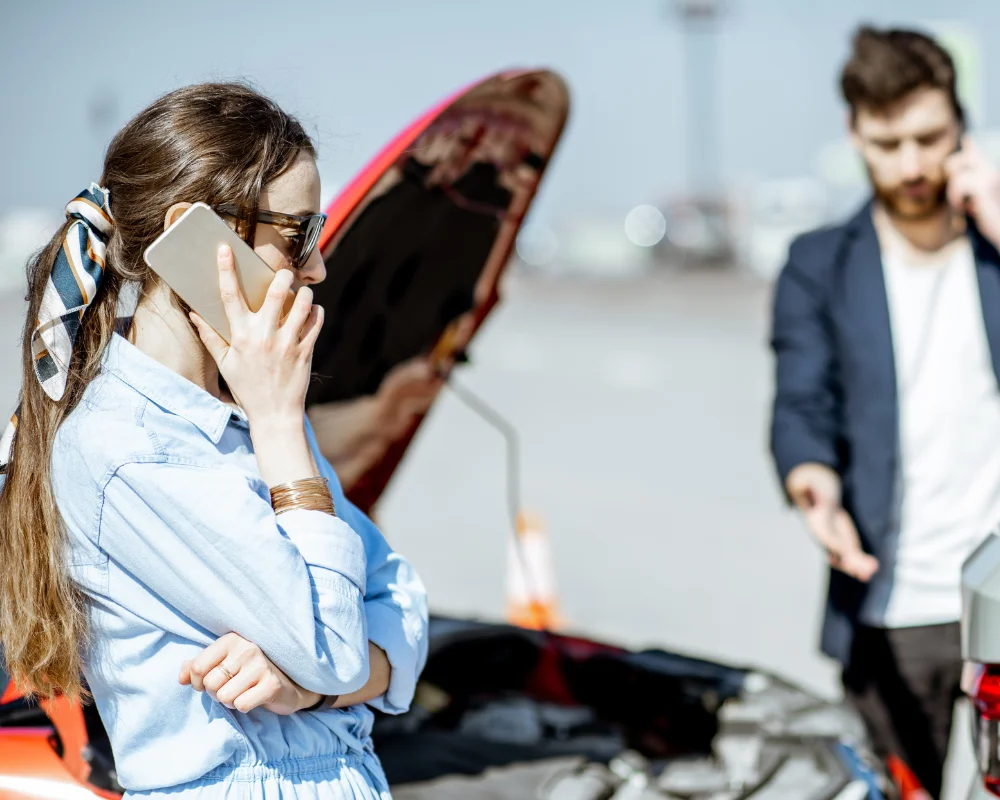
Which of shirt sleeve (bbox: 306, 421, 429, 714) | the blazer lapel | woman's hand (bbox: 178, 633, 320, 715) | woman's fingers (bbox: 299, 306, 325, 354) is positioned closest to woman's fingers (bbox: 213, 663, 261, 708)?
woman's hand (bbox: 178, 633, 320, 715)

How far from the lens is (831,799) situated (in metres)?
2.38

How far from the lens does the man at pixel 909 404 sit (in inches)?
112

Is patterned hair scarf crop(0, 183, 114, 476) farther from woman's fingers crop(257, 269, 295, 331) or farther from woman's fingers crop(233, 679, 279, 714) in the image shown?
woman's fingers crop(233, 679, 279, 714)

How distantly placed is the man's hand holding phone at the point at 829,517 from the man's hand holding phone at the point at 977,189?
2.26ft

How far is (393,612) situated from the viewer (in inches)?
67.4

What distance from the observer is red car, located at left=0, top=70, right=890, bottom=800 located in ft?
7.96

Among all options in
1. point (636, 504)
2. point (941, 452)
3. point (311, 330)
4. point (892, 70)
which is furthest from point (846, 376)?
point (636, 504)

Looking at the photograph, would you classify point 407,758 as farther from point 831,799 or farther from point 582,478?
point 582,478

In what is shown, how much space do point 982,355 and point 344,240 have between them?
1619 mm

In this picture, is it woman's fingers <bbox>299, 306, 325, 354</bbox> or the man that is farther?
the man

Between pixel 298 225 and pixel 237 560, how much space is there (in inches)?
18.0

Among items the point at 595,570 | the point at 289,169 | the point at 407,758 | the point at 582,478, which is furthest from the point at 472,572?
the point at 289,169

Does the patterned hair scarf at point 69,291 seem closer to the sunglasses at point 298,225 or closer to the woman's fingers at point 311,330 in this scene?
the sunglasses at point 298,225

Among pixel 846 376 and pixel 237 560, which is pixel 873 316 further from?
pixel 237 560
